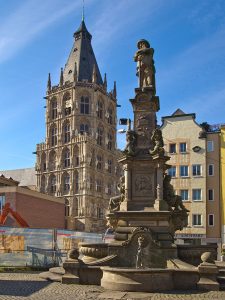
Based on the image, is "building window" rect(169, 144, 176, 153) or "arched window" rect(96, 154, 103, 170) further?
"arched window" rect(96, 154, 103, 170)

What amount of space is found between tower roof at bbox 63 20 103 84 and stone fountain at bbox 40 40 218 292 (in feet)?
283

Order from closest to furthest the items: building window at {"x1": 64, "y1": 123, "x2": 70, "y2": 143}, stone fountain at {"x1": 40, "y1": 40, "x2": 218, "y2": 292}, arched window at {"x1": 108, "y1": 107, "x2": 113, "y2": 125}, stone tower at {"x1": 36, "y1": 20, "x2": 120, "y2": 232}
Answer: stone fountain at {"x1": 40, "y1": 40, "x2": 218, "y2": 292} → stone tower at {"x1": 36, "y1": 20, "x2": 120, "y2": 232} → building window at {"x1": 64, "y1": 123, "x2": 70, "y2": 143} → arched window at {"x1": 108, "y1": 107, "x2": 113, "y2": 125}

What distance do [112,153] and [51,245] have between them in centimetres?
7673

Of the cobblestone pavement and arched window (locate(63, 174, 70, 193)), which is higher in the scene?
arched window (locate(63, 174, 70, 193))

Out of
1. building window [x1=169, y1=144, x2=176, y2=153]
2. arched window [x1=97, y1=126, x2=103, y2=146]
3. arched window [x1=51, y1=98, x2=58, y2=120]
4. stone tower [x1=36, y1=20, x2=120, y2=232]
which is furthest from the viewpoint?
arched window [x1=51, y1=98, x2=58, y2=120]

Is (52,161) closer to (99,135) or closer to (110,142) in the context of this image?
(99,135)

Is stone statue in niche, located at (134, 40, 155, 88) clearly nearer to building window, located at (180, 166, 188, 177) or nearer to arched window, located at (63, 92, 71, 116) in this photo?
building window, located at (180, 166, 188, 177)

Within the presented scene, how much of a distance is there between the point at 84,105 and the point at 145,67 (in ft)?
271

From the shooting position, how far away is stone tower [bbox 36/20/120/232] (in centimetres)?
9244

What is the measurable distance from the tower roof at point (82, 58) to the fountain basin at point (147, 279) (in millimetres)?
91852

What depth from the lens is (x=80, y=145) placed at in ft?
311

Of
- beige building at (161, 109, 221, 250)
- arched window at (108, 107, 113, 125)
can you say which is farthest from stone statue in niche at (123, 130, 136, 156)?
arched window at (108, 107, 113, 125)

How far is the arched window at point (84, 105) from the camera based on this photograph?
100919mm

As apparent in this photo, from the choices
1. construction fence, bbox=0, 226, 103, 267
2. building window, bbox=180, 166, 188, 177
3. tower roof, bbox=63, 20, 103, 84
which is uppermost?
tower roof, bbox=63, 20, 103, 84
